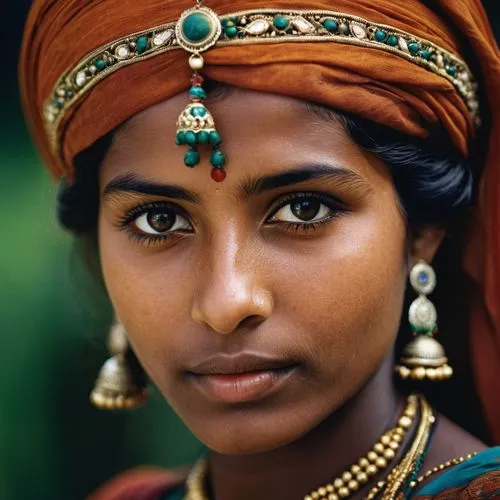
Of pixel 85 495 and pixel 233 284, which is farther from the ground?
pixel 233 284

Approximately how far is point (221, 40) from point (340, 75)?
8.1 inches

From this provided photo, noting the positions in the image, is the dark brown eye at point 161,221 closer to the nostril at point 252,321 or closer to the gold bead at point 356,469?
the nostril at point 252,321

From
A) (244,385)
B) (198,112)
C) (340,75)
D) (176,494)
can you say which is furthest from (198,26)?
(176,494)

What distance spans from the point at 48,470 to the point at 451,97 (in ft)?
7.12

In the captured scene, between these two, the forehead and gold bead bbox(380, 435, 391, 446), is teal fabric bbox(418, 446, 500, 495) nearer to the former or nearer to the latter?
gold bead bbox(380, 435, 391, 446)

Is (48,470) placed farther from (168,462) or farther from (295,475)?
(295,475)

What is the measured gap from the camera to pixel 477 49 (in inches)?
60.5

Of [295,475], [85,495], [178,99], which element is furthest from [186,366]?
[85,495]

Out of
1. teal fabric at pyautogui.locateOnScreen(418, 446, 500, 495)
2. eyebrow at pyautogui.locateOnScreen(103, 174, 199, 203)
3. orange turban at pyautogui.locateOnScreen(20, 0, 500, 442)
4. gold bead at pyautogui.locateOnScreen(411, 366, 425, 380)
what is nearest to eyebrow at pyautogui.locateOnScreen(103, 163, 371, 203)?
eyebrow at pyautogui.locateOnScreen(103, 174, 199, 203)

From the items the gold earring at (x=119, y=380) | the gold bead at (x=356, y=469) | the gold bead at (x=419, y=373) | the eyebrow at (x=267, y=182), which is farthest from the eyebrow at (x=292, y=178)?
the gold earring at (x=119, y=380)

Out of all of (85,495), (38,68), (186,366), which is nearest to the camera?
(186,366)

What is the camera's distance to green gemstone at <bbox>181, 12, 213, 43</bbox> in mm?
1379

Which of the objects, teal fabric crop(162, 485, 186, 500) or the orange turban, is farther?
teal fabric crop(162, 485, 186, 500)

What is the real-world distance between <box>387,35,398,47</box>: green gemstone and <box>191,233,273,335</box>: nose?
43 centimetres
